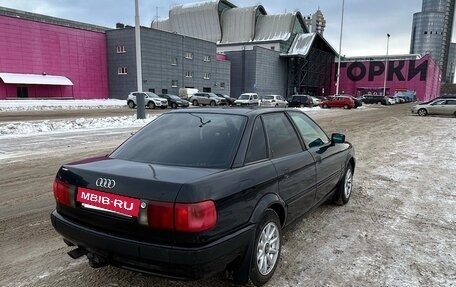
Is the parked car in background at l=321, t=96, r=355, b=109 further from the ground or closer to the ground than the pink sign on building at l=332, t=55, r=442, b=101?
closer to the ground

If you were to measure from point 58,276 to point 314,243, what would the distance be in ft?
8.39

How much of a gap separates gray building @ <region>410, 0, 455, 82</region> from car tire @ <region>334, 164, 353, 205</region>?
12209cm

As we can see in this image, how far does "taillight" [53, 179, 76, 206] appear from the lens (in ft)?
9.73

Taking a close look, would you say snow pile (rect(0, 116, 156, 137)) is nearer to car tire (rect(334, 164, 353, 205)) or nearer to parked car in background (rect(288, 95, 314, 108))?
car tire (rect(334, 164, 353, 205))

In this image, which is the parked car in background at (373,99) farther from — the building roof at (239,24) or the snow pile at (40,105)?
the snow pile at (40,105)

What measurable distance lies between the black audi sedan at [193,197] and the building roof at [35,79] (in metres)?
38.9

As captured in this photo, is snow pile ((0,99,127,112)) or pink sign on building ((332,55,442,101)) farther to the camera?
pink sign on building ((332,55,442,101))

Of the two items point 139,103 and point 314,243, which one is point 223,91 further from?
point 314,243

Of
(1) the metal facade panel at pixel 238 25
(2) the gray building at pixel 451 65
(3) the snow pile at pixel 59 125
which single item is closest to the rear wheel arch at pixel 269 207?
(3) the snow pile at pixel 59 125

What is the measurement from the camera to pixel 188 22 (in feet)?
260

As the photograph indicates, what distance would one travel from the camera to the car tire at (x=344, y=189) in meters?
5.17

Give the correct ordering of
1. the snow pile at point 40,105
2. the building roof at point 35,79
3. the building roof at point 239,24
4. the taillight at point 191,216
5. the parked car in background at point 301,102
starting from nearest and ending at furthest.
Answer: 1. the taillight at point 191,216
2. the snow pile at point 40,105
3. the building roof at point 35,79
4. the parked car in background at point 301,102
5. the building roof at point 239,24

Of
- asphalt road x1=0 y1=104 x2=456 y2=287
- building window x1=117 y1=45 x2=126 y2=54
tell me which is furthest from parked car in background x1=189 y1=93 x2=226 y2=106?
asphalt road x1=0 y1=104 x2=456 y2=287

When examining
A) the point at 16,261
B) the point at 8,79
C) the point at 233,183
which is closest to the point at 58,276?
the point at 16,261
